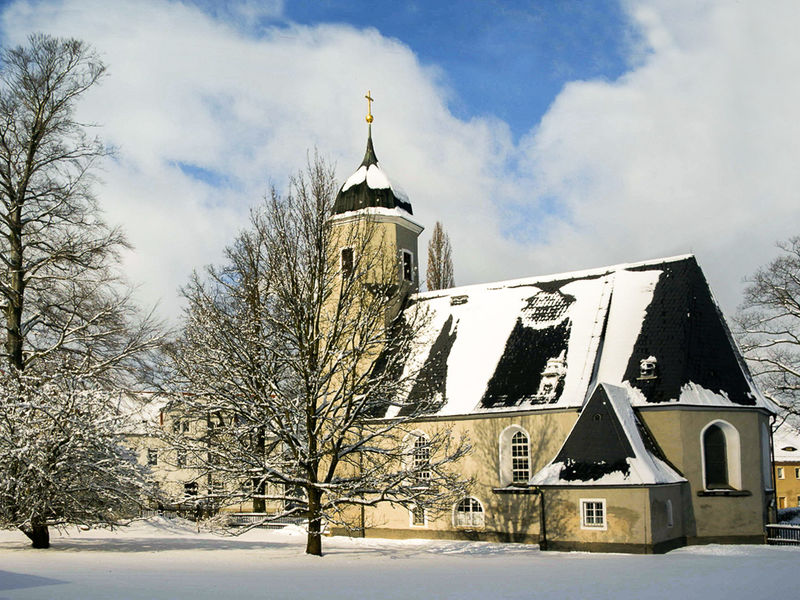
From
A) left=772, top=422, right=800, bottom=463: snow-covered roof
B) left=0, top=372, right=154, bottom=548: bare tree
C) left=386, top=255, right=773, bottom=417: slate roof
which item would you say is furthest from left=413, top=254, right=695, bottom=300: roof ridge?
left=772, top=422, right=800, bottom=463: snow-covered roof

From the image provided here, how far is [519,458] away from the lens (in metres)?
27.8

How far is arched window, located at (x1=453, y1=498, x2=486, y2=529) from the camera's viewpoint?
28109 mm

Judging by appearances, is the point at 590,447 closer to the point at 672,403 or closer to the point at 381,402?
the point at 672,403

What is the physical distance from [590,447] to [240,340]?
1118cm

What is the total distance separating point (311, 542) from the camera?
2155cm

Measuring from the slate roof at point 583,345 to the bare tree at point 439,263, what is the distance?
18.6 meters

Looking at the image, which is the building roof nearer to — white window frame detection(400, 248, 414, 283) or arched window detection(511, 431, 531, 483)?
white window frame detection(400, 248, 414, 283)

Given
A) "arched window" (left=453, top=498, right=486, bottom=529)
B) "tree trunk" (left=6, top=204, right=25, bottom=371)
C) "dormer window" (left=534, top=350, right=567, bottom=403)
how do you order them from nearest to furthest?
"tree trunk" (left=6, top=204, right=25, bottom=371) < "dormer window" (left=534, top=350, right=567, bottom=403) < "arched window" (left=453, top=498, right=486, bottom=529)

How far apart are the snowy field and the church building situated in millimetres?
1408

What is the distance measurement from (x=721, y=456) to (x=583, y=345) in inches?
225

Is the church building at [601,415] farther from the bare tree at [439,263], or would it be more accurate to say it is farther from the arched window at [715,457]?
the bare tree at [439,263]

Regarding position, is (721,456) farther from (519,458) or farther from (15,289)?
(15,289)

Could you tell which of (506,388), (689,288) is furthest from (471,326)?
(689,288)

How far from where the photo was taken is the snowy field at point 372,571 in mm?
14164
